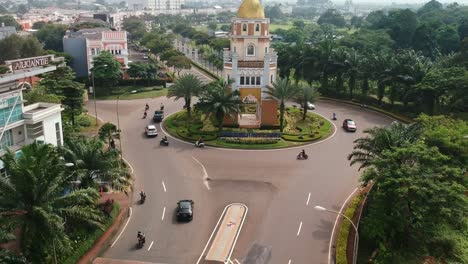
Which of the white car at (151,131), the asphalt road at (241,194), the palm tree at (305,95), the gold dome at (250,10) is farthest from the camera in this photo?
the palm tree at (305,95)

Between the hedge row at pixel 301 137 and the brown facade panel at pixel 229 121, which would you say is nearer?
the hedge row at pixel 301 137

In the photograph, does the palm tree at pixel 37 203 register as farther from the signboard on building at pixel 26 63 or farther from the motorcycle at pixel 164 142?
the motorcycle at pixel 164 142

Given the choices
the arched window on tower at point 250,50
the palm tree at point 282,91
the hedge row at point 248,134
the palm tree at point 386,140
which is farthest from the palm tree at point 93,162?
the arched window on tower at point 250,50

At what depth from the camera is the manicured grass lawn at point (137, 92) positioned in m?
69.4

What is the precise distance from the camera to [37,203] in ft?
75.5

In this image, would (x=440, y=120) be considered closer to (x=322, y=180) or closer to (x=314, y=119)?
(x=322, y=180)

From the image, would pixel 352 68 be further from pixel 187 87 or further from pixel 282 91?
pixel 187 87

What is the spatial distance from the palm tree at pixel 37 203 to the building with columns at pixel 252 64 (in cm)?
2876

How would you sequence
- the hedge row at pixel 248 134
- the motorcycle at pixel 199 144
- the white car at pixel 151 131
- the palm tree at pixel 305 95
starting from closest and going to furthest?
the motorcycle at pixel 199 144 < the hedge row at pixel 248 134 < the white car at pixel 151 131 < the palm tree at pixel 305 95

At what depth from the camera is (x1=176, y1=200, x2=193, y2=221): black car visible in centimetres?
3072

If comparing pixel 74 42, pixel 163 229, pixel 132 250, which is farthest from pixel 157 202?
pixel 74 42

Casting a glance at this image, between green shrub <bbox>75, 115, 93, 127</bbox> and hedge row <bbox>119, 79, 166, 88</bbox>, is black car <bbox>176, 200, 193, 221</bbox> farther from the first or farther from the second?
hedge row <bbox>119, 79, 166, 88</bbox>

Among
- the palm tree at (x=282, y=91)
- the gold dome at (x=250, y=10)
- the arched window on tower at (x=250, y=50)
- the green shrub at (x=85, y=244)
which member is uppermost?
the gold dome at (x=250, y=10)

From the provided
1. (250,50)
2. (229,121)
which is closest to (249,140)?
(229,121)
